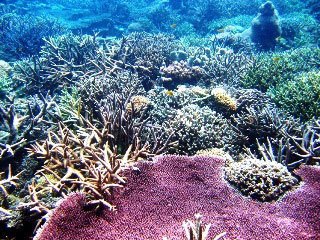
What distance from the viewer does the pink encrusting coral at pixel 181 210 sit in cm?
247

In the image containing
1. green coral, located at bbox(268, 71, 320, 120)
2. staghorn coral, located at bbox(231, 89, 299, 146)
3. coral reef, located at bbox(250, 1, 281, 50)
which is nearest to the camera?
staghorn coral, located at bbox(231, 89, 299, 146)

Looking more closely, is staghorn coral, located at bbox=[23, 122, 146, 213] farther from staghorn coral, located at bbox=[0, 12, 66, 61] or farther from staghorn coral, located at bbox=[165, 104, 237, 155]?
staghorn coral, located at bbox=[0, 12, 66, 61]

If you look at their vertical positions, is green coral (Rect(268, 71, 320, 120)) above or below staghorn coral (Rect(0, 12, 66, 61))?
below

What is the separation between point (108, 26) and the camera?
64.6ft

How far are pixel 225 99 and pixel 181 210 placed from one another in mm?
3646

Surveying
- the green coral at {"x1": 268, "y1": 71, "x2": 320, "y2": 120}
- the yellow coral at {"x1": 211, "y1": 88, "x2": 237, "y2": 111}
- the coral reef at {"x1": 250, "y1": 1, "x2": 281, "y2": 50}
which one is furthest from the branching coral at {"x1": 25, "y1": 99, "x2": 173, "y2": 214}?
the coral reef at {"x1": 250, "y1": 1, "x2": 281, "y2": 50}

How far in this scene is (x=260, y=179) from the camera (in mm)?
3229

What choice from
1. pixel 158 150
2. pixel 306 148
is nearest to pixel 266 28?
pixel 306 148

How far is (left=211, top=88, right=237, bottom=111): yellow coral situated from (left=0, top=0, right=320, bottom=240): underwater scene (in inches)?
0.9

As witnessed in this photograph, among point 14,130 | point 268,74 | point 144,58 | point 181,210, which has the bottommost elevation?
point 181,210

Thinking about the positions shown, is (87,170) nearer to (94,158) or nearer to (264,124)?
(94,158)

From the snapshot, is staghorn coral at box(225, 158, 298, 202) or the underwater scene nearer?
the underwater scene

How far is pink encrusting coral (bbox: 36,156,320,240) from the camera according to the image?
247 centimetres

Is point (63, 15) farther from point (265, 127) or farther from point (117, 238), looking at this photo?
point (117, 238)
